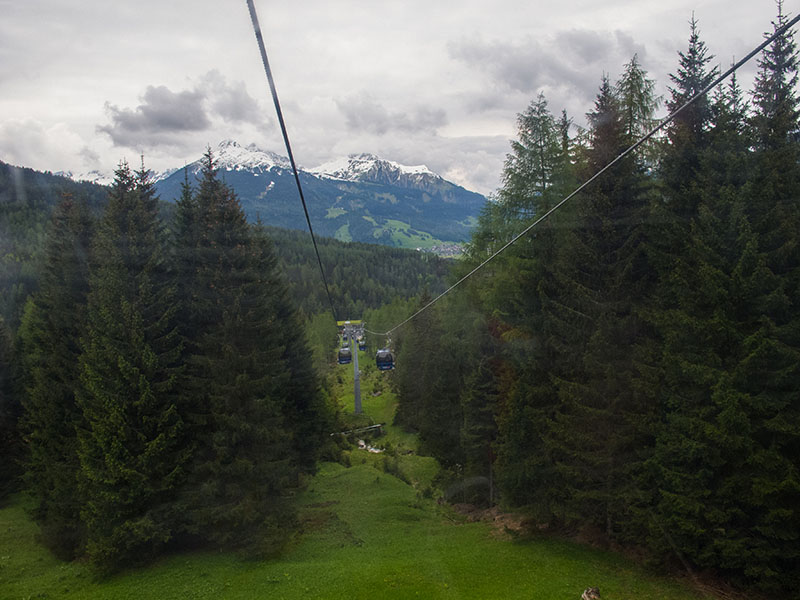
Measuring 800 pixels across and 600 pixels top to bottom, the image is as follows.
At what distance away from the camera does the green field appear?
39.3 feet

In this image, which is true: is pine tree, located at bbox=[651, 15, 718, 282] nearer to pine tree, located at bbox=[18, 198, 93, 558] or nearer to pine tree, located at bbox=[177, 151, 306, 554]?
pine tree, located at bbox=[177, 151, 306, 554]

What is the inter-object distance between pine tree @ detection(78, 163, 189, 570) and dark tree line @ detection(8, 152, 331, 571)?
4cm

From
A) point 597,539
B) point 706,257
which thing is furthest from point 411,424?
point 706,257

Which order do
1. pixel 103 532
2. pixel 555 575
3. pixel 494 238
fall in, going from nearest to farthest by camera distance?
pixel 555 575
pixel 103 532
pixel 494 238

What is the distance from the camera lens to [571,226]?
14086 millimetres

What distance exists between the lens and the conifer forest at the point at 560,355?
1047 cm

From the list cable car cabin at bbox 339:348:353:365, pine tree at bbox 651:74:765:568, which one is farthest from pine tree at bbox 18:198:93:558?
cable car cabin at bbox 339:348:353:365

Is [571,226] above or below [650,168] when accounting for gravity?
below

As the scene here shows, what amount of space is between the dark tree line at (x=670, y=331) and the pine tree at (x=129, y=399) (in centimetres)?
1114

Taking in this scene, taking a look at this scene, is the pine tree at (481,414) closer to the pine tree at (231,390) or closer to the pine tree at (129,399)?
the pine tree at (231,390)

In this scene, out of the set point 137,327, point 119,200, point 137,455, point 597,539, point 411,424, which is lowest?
point 411,424

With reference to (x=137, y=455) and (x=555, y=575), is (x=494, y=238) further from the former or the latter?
(x=137, y=455)

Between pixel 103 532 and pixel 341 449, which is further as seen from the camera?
pixel 341 449

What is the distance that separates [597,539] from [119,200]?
18947 mm
